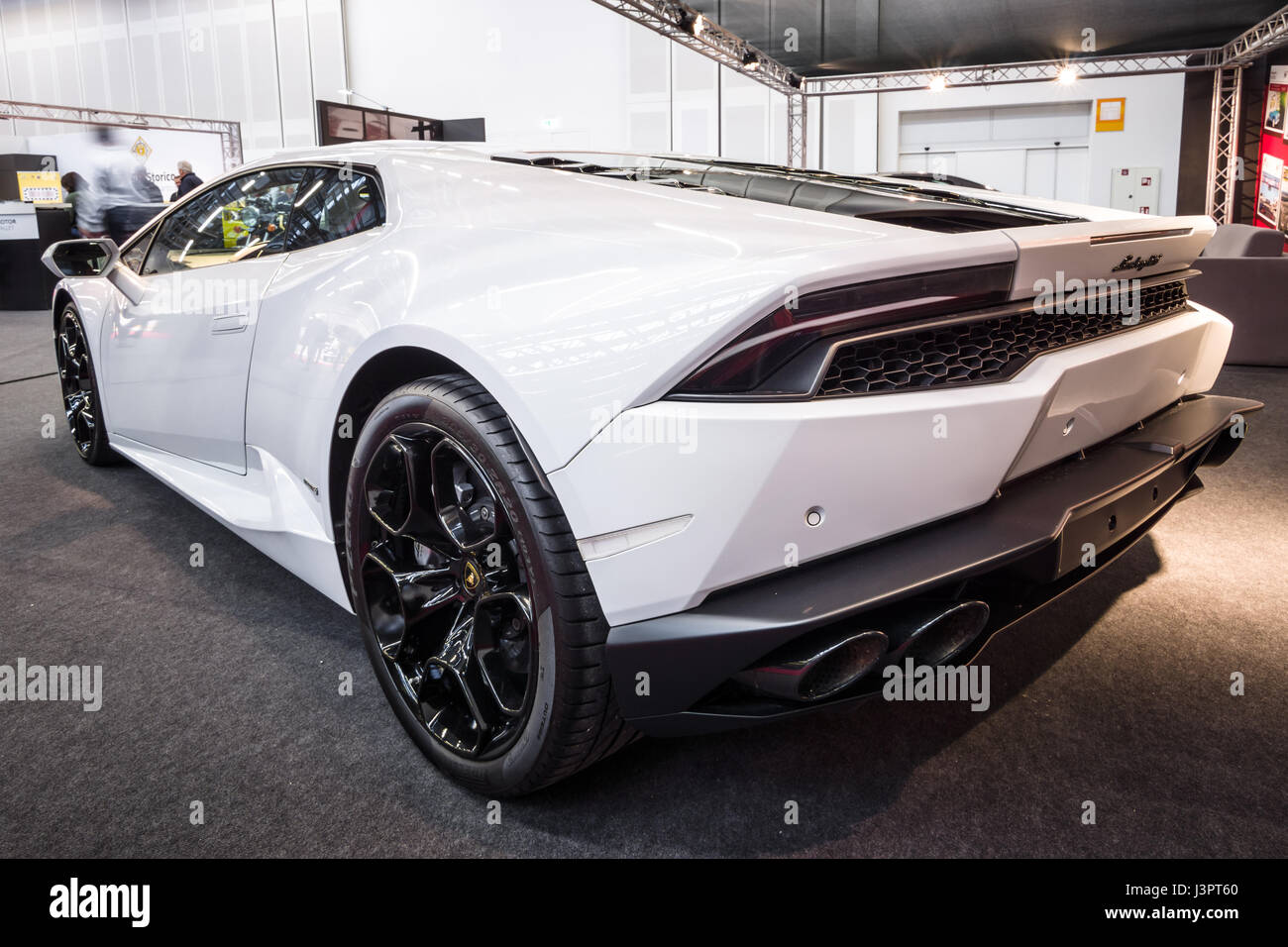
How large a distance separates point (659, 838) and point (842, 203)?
3.56ft

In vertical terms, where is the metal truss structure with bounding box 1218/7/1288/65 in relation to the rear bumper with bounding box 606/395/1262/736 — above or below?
above

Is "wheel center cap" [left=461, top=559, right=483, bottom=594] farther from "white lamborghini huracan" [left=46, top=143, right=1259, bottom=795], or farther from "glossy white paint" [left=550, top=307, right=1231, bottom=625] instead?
"glossy white paint" [left=550, top=307, right=1231, bottom=625]

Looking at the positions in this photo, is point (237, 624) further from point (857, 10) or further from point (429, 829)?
point (857, 10)

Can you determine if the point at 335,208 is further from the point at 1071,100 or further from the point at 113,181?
the point at 1071,100

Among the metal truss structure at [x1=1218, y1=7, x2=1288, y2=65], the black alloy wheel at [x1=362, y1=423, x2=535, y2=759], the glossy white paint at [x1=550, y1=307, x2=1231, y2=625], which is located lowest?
the black alloy wheel at [x1=362, y1=423, x2=535, y2=759]

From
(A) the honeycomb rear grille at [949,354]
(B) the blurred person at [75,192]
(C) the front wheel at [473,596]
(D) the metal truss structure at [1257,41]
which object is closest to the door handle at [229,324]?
(C) the front wheel at [473,596]

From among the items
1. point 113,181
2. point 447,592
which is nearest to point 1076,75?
point 447,592

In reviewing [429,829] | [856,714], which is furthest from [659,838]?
[856,714]

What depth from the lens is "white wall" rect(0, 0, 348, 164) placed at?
56.9 ft

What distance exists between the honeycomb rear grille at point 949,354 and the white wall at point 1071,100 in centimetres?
1391

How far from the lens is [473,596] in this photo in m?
1.46

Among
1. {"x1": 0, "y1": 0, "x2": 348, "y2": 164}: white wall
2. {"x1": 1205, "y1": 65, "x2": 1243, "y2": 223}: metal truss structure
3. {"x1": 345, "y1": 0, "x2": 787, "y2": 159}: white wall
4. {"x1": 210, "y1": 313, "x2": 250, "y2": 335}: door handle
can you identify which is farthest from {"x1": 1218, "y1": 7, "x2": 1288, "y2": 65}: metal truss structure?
{"x1": 0, "y1": 0, "x2": 348, "y2": 164}: white wall
